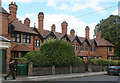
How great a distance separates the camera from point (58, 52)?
20000mm

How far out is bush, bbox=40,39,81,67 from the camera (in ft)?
64.8

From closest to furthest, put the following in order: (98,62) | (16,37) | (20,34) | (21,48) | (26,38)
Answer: (21,48), (16,37), (20,34), (26,38), (98,62)

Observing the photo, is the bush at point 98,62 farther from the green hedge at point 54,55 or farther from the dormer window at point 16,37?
the dormer window at point 16,37

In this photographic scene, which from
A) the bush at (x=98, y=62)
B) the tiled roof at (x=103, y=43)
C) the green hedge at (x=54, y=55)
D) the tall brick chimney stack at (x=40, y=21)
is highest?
the tall brick chimney stack at (x=40, y=21)

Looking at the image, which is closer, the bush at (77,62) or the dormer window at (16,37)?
the bush at (77,62)

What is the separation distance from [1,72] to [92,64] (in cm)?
1461

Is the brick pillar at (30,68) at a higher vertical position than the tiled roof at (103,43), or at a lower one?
lower

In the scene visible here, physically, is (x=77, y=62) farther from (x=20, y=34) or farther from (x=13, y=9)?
(x=13, y=9)

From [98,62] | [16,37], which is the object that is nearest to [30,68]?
[16,37]

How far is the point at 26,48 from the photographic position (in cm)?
2623

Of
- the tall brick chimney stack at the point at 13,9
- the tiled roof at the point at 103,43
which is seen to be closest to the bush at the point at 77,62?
the tall brick chimney stack at the point at 13,9

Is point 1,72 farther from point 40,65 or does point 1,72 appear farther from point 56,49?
point 56,49

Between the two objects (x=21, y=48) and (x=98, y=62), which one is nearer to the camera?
(x=21, y=48)

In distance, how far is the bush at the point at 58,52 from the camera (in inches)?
778
